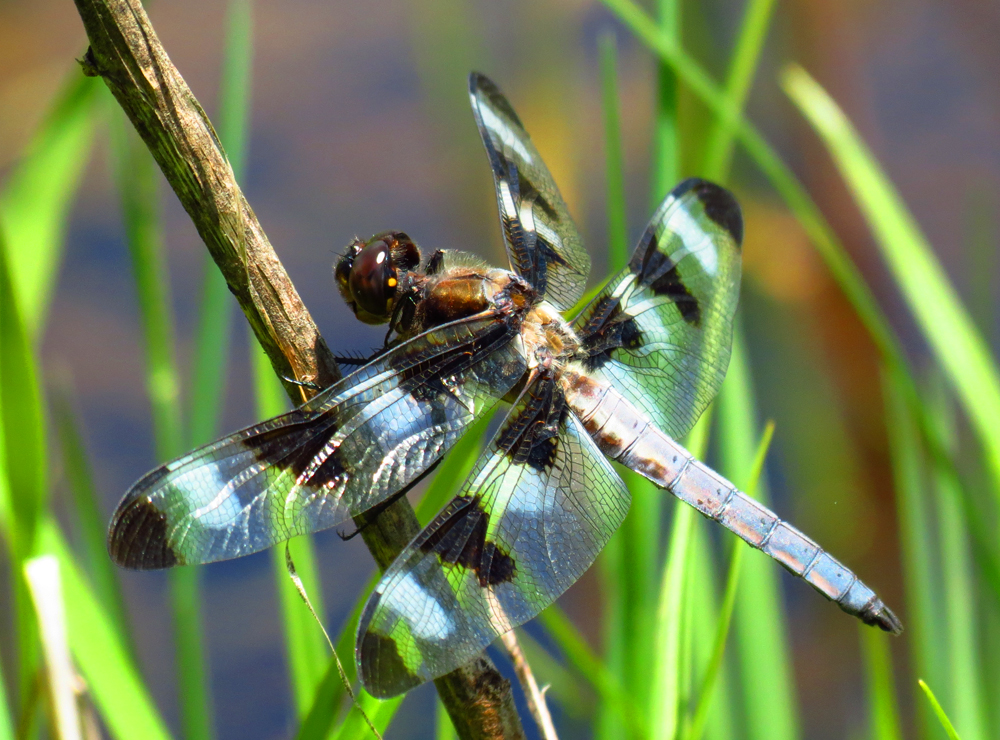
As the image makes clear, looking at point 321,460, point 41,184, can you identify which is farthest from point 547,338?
point 41,184

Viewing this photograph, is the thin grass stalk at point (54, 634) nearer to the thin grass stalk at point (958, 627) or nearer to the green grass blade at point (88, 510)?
the green grass blade at point (88, 510)

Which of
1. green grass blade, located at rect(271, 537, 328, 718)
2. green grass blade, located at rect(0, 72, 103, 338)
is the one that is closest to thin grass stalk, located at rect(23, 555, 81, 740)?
green grass blade, located at rect(271, 537, 328, 718)

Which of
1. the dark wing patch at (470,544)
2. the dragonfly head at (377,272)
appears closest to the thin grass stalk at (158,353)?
the dragonfly head at (377,272)

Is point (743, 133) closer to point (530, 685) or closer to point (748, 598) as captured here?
point (748, 598)

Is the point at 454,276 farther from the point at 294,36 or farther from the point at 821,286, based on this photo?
the point at 294,36

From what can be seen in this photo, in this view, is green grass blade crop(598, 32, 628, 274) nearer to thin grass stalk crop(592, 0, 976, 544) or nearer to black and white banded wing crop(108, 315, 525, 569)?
thin grass stalk crop(592, 0, 976, 544)
